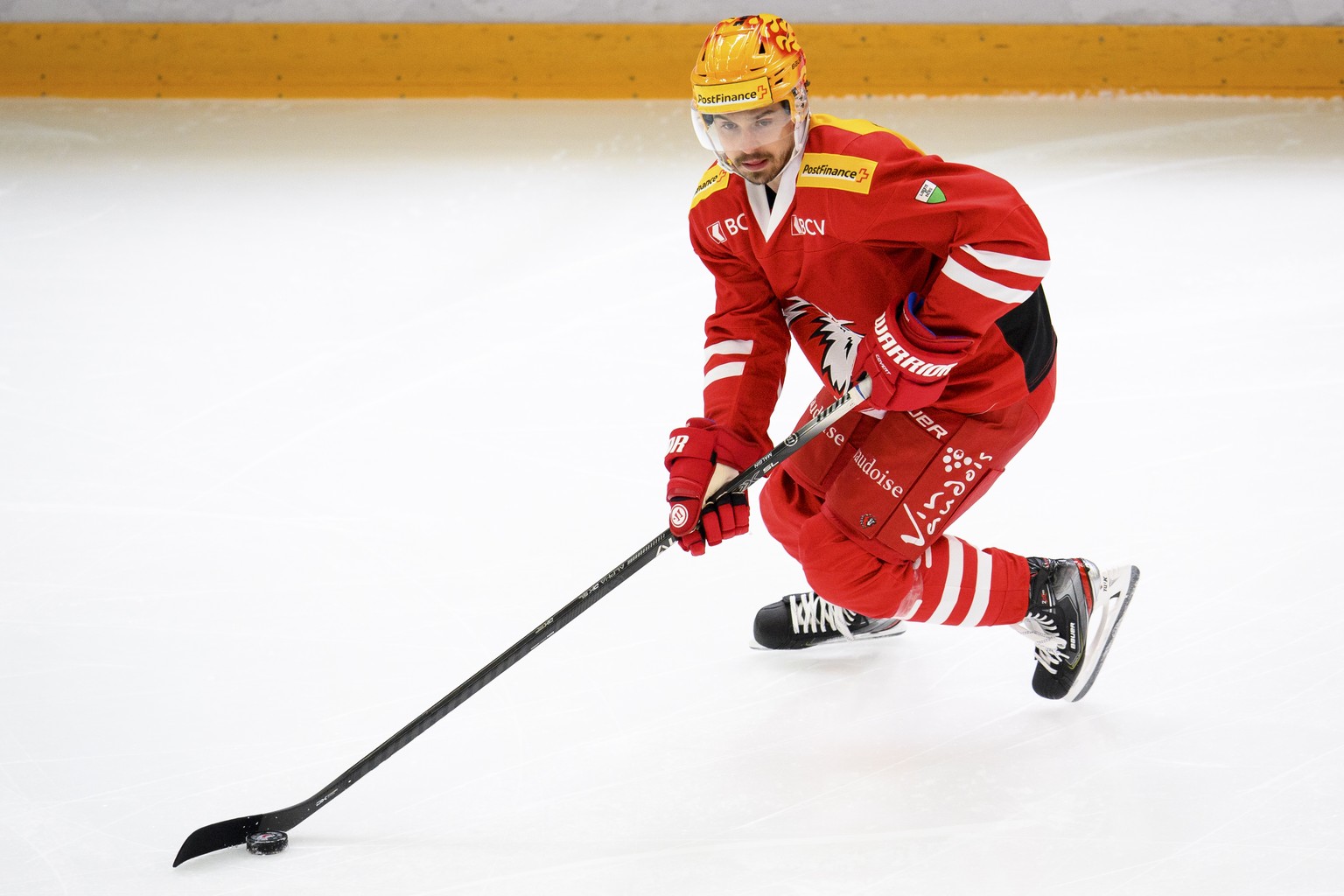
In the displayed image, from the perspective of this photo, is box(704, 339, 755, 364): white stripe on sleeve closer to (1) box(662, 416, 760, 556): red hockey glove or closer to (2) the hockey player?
(2) the hockey player

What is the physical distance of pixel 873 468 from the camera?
1850 millimetres

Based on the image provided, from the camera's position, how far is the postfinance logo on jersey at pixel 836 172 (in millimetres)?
1689

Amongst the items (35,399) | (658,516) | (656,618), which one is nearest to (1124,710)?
(656,618)

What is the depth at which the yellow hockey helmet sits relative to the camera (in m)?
1.64

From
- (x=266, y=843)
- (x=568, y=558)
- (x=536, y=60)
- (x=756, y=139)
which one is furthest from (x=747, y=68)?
(x=536, y=60)

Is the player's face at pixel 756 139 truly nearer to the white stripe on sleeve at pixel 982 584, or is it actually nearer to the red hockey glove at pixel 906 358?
the red hockey glove at pixel 906 358

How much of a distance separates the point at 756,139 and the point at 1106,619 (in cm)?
91

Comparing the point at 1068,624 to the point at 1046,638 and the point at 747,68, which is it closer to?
the point at 1046,638

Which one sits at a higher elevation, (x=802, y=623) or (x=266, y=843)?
(x=802, y=623)

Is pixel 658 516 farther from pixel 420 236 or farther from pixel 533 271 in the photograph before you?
pixel 420 236

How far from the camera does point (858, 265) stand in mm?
1774

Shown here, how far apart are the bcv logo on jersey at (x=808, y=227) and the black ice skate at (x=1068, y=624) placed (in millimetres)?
603

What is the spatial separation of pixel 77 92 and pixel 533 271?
2357 mm

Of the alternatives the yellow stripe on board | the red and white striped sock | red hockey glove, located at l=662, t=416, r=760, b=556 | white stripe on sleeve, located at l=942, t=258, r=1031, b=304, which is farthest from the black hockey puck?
the yellow stripe on board
